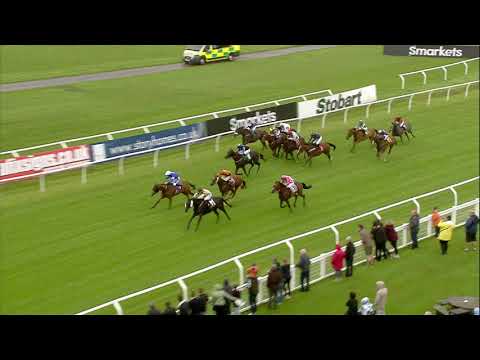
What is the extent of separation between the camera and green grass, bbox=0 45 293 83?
30984 millimetres

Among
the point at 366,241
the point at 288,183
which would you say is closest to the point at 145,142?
the point at 288,183

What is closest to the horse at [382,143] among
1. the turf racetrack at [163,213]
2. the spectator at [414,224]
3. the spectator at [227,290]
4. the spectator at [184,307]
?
the turf racetrack at [163,213]

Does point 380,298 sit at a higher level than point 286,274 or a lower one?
lower

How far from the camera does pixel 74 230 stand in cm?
1466

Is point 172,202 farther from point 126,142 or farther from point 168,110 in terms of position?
point 168,110

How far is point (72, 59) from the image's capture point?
34219 millimetres

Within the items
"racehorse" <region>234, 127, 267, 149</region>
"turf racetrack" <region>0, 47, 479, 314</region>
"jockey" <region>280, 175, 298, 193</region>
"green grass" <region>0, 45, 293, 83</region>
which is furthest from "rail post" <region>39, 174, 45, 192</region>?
"green grass" <region>0, 45, 293, 83</region>

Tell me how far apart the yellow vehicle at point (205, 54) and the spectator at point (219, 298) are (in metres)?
23.6

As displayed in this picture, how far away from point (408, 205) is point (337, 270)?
4.15m

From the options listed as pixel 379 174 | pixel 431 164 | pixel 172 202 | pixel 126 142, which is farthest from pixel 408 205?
pixel 126 142

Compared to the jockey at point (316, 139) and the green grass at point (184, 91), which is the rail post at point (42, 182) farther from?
the jockey at point (316, 139)

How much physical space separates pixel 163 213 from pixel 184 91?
13772 millimetres

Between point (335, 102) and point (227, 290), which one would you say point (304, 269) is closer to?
point (227, 290)

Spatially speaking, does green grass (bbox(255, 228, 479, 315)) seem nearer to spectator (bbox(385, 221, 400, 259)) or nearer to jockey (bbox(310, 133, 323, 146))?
spectator (bbox(385, 221, 400, 259))
